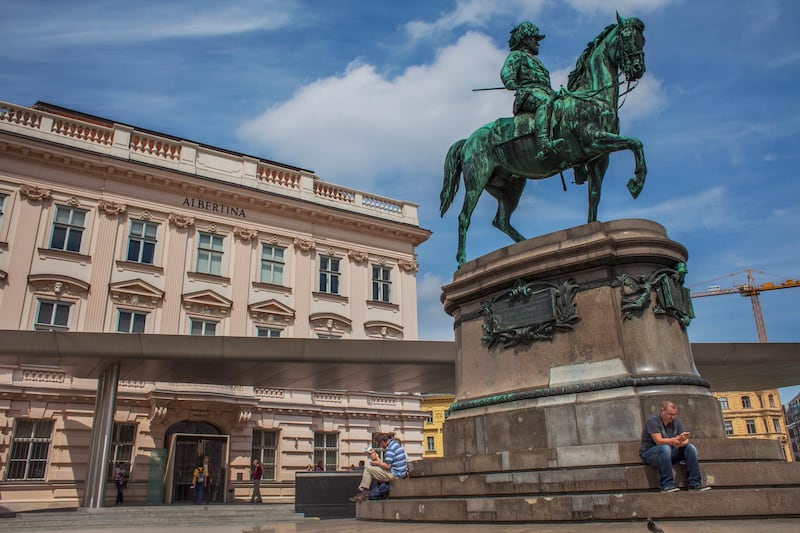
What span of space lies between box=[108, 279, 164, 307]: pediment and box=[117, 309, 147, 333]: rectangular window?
1.37 ft

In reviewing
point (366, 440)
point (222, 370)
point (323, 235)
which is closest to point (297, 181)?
point (323, 235)

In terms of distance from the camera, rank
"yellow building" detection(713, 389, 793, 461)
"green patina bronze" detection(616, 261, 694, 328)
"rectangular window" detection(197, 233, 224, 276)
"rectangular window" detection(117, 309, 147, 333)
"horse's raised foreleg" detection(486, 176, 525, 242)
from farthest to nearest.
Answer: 1. "yellow building" detection(713, 389, 793, 461)
2. "rectangular window" detection(197, 233, 224, 276)
3. "rectangular window" detection(117, 309, 147, 333)
4. "horse's raised foreleg" detection(486, 176, 525, 242)
5. "green patina bronze" detection(616, 261, 694, 328)

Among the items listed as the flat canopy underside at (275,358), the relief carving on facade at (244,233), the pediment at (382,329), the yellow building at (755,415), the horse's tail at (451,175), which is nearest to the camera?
the horse's tail at (451,175)

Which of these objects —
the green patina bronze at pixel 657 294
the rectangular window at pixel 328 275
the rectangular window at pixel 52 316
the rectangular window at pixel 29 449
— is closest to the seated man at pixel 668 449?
the green patina bronze at pixel 657 294

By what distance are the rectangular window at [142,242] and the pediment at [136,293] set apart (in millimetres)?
1202

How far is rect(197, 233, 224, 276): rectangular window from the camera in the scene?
29594 mm

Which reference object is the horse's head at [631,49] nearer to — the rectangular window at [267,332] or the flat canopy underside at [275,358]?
the flat canopy underside at [275,358]

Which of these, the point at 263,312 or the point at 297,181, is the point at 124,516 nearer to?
the point at 263,312

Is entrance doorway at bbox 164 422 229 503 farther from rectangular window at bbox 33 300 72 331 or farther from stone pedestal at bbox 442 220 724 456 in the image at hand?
stone pedestal at bbox 442 220 724 456

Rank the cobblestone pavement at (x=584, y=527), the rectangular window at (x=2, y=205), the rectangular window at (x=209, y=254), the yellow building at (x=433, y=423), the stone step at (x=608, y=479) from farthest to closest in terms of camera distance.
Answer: the yellow building at (x=433, y=423) < the rectangular window at (x=209, y=254) < the rectangular window at (x=2, y=205) < the stone step at (x=608, y=479) < the cobblestone pavement at (x=584, y=527)

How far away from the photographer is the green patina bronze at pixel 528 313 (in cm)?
845

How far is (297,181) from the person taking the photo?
33281mm

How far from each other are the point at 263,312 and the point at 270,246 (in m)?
3.35

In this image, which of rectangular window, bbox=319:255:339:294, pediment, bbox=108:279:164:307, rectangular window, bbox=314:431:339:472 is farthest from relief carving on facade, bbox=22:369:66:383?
rectangular window, bbox=319:255:339:294
